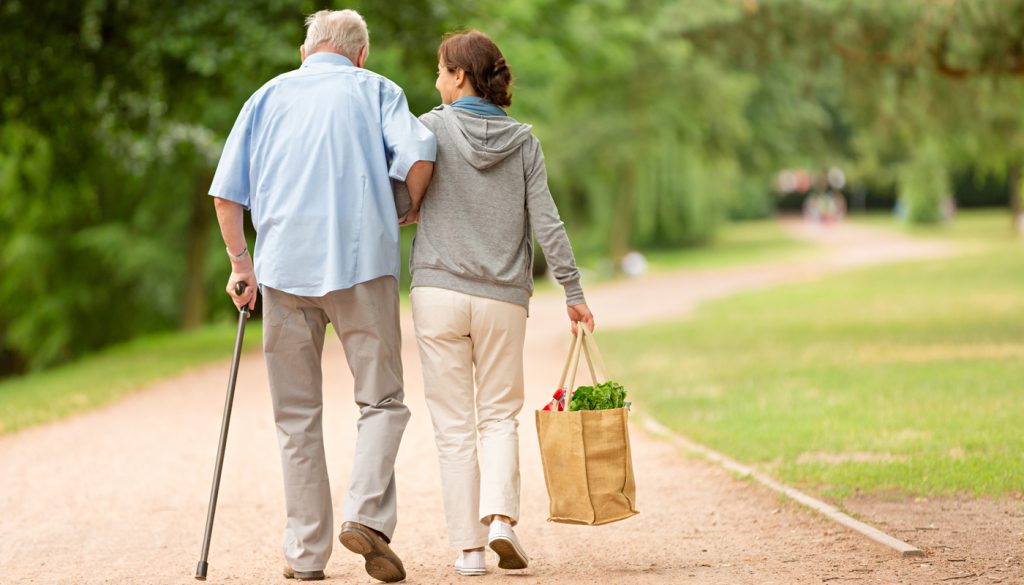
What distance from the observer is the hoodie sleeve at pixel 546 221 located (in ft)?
16.1

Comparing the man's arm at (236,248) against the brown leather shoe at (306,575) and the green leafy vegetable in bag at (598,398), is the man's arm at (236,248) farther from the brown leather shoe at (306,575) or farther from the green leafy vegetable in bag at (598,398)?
the green leafy vegetable in bag at (598,398)

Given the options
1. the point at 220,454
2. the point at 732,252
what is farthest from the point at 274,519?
the point at 732,252

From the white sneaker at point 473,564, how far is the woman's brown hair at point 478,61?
5.38 feet

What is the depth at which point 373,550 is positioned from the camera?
4.73 metres

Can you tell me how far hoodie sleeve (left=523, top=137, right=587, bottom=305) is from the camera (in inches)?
193

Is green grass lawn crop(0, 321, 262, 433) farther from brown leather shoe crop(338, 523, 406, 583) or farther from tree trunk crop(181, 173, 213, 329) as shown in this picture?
brown leather shoe crop(338, 523, 406, 583)

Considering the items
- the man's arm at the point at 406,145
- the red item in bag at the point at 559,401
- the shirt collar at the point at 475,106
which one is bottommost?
the red item in bag at the point at 559,401

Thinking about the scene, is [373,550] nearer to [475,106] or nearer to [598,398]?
[598,398]

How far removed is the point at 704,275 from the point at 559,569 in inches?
1215

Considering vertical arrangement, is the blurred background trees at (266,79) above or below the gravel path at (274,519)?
above

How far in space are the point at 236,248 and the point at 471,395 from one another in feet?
3.34

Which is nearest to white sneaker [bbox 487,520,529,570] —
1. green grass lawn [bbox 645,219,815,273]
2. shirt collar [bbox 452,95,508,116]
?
shirt collar [bbox 452,95,508,116]

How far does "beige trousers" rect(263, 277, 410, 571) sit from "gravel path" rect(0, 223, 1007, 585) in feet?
0.89

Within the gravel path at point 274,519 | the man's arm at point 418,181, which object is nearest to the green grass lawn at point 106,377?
the gravel path at point 274,519
